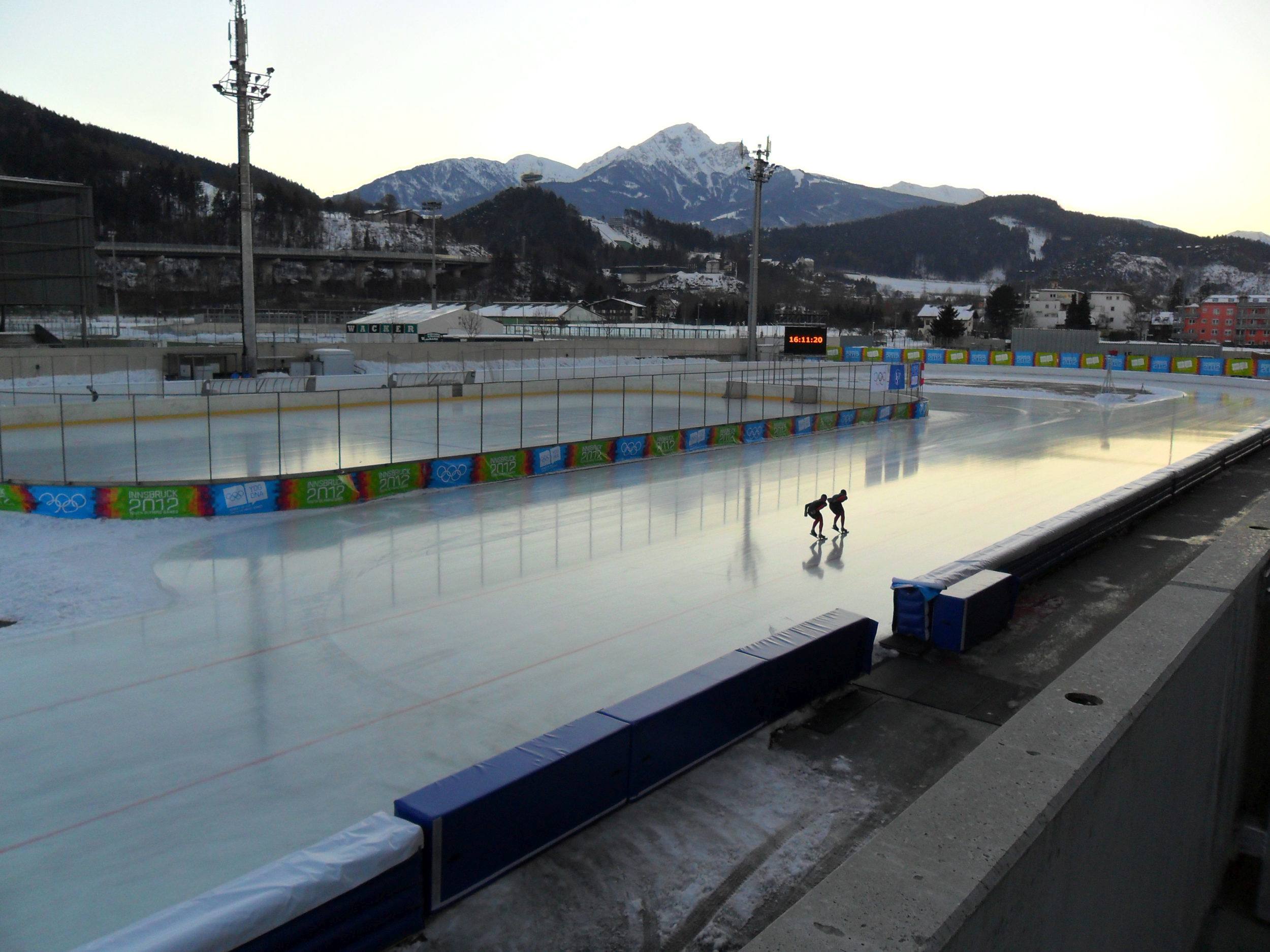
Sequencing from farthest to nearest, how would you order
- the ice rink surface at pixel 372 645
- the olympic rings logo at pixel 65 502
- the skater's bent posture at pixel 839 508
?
the olympic rings logo at pixel 65 502
the skater's bent posture at pixel 839 508
the ice rink surface at pixel 372 645

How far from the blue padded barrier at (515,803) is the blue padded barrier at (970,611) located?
4878mm

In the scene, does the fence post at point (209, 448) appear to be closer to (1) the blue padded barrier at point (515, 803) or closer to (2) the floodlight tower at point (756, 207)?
(1) the blue padded barrier at point (515, 803)

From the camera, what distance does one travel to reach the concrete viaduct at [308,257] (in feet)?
393

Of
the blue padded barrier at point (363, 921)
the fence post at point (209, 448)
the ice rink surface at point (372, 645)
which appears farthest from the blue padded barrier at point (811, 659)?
the fence post at point (209, 448)

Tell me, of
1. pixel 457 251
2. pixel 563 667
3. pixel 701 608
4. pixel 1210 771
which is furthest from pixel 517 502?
pixel 457 251

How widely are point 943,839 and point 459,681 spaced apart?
6.47m

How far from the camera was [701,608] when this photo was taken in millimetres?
13914

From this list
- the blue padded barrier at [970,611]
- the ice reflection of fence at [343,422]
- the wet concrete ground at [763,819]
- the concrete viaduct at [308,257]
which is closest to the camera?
the wet concrete ground at [763,819]

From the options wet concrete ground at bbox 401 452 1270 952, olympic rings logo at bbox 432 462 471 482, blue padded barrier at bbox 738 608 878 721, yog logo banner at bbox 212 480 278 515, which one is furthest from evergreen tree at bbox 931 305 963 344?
blue padded barrier at bbox 738 608 878 721

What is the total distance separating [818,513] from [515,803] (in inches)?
504

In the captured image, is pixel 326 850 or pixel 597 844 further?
pixel 597 844

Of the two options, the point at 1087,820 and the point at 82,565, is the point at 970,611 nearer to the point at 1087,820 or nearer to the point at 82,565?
the point at 1087,820

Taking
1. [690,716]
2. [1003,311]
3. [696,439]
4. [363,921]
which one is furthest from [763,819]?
[1003,311]

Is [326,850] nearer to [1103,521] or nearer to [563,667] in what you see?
[563,667]
